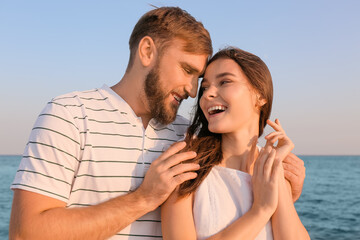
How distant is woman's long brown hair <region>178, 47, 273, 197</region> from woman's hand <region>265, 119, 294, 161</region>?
0.23m

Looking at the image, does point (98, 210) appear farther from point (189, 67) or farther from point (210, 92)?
point (189, 67)

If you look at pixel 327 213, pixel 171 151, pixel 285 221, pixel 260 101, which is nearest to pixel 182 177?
pixel 171 151

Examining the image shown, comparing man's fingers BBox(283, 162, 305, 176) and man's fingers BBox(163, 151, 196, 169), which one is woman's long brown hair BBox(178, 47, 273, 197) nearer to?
man's fingers BBox(163, 151, 196, 169)

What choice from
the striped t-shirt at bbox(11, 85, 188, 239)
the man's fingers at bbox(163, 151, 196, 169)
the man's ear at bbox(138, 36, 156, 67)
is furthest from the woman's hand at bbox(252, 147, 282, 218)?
the man's ear at bbox(138, 36, 156, 67)

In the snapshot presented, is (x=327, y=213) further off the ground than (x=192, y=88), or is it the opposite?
(x=192, y=88)

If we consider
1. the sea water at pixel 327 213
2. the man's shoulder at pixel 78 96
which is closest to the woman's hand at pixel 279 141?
the man's shoulder at pixel 78 96

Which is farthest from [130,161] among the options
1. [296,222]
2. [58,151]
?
[296,222]

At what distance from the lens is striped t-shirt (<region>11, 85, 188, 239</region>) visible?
8.32 ft

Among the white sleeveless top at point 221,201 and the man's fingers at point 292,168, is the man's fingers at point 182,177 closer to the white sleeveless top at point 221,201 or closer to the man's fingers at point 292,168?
the white sleeveless top at point 221,201

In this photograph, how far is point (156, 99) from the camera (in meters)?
3.16

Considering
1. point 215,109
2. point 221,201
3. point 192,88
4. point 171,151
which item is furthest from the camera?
point 192,88

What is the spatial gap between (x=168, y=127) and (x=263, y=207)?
107 centimetres

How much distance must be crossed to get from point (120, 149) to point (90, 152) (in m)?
0.23

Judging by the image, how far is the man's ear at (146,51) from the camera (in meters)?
3.27
